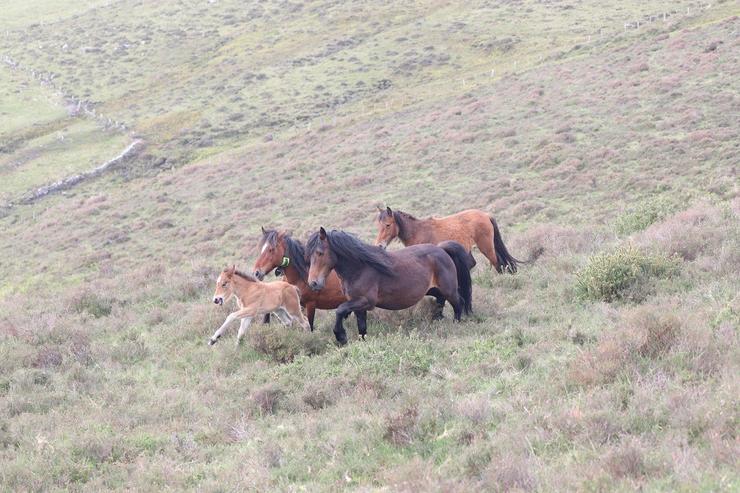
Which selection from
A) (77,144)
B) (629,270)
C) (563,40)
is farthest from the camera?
(563,40)

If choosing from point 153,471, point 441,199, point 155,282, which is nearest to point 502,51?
point 441,199

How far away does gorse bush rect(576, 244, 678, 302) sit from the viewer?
406 inches

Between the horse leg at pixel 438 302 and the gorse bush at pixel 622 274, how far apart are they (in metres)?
2.07

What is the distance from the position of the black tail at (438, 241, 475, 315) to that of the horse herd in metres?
0.02

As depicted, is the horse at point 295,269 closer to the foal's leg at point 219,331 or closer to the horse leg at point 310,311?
the horse leg at point 310,311

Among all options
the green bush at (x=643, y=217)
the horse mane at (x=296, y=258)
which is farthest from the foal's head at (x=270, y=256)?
the green bush at (x=643, y=217)

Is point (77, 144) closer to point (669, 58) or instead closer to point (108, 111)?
→ point (108, 111)

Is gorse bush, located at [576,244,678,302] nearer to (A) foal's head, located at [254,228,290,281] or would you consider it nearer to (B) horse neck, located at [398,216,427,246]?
(B) horse neck, located at [398,216,427,246]

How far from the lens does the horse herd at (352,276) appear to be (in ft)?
34.5

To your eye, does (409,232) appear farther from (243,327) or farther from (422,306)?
(243,327)

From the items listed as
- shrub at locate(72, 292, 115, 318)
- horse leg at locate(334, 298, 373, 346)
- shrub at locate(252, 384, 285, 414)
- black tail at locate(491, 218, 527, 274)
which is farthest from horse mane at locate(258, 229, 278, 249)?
shrub at locate(72, 292, 115, 318)

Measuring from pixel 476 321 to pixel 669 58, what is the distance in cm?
3051

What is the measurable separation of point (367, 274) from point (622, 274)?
3500 mm

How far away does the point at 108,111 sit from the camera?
61.5 meters
